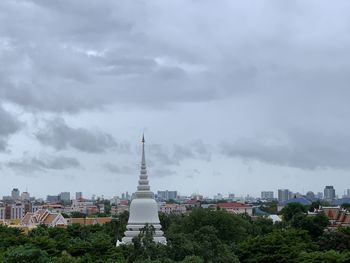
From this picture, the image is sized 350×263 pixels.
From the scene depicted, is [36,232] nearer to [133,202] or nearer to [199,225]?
[133,202]

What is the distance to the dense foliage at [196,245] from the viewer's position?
36.1 m

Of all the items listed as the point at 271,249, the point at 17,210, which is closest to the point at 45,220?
the point at 271,249

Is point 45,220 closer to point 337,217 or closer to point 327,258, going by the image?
point 337,217

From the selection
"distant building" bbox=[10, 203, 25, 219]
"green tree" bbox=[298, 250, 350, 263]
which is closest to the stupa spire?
"green tree" bbox=[298, 250, 350, 263]

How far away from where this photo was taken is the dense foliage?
3606 centimetres

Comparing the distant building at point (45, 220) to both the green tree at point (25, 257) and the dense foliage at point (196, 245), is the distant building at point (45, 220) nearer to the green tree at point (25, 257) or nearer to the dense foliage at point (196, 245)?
the dense foliage at point (196, 245)

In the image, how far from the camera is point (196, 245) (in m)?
38.2

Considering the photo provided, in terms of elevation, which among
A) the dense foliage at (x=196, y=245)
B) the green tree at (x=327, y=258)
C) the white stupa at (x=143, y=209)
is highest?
the white stupa at (x=143, y=209)

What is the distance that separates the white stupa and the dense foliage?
199 cm

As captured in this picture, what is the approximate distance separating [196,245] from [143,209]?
1764cm

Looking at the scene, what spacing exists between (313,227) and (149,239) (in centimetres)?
3653

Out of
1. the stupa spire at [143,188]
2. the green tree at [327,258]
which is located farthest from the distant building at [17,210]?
the green tree at [327,258]

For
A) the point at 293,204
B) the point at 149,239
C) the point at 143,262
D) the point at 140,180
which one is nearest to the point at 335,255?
the point at 149,239

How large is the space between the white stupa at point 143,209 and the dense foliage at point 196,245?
199 centimetres
